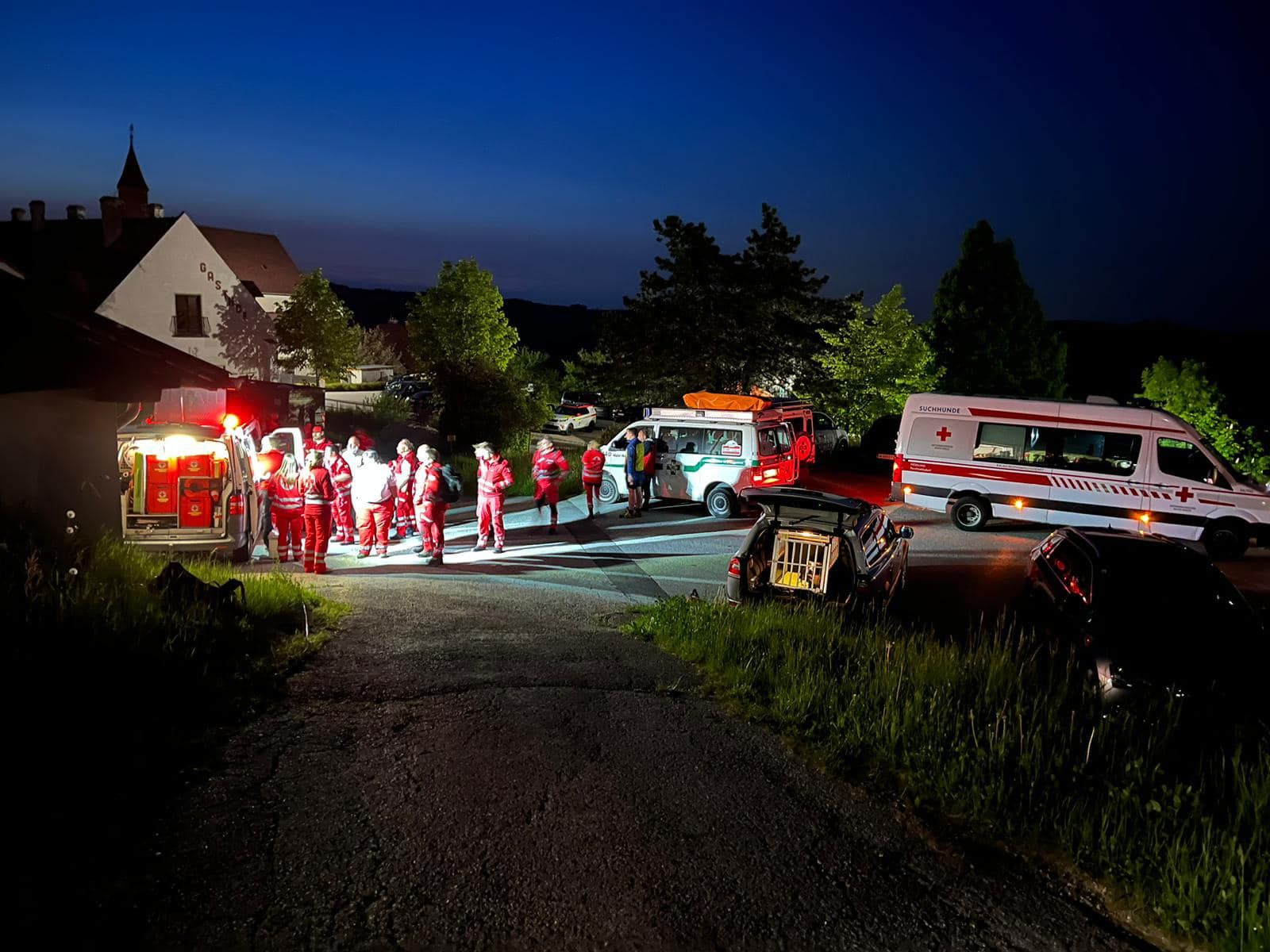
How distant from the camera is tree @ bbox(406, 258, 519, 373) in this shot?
128 ft

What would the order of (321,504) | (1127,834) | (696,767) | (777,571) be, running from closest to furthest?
1. (1127,834)
2. (696,767)
3. (777,571)
4. (321,504)

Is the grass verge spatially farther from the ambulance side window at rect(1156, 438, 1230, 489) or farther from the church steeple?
the church steeple

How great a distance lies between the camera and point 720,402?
1783cm

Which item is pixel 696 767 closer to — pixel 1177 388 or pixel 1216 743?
pixel 1216 743

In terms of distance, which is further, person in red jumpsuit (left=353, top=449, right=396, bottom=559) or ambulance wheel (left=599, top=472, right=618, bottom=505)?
ambulance wheel (left=599, top=472, right=618, bottom=505)

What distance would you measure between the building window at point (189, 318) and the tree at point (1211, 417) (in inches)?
1480

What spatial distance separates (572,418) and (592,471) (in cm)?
2445

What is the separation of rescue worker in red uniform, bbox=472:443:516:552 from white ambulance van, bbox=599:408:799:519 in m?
4.64

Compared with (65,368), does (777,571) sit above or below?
below

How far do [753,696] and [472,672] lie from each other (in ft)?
7.27

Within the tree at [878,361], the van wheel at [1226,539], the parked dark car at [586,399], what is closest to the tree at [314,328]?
the parked dark car at [586,399]

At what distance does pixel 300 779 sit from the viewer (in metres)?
4.75

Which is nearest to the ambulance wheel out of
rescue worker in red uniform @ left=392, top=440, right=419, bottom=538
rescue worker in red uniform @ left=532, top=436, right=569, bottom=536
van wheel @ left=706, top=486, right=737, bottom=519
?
van wheel @ left=706, top=486, right=737, bottom=519

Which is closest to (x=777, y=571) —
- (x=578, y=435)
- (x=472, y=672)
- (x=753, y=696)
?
(x=753, y=696)
